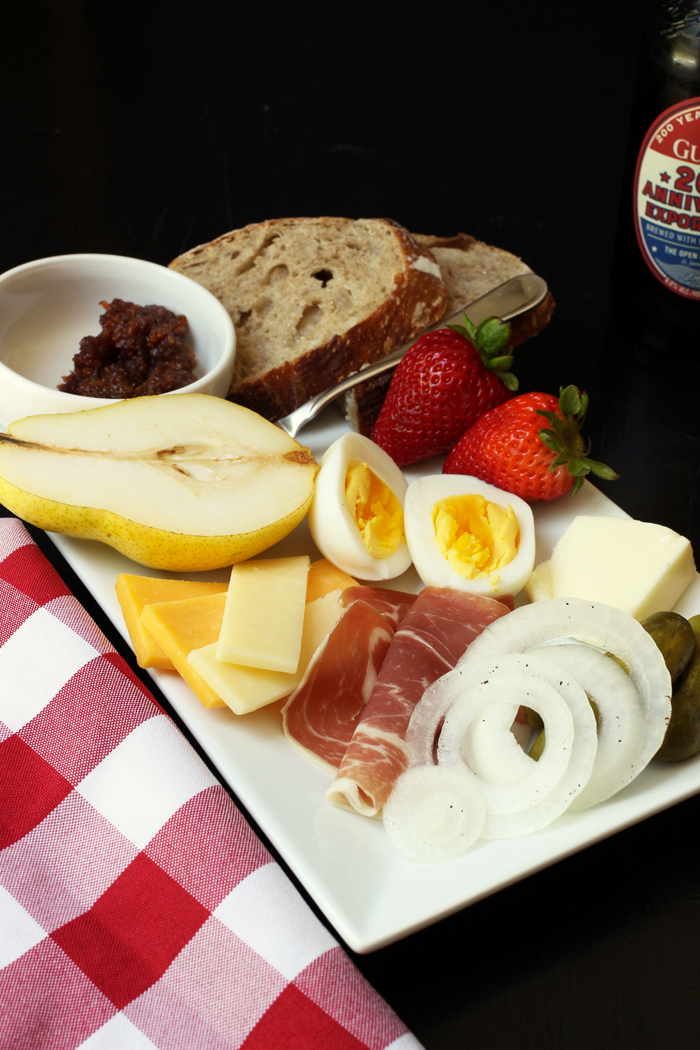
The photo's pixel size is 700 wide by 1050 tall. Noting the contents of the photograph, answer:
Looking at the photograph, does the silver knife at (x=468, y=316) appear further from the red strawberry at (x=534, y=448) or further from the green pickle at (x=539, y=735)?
the green pickle at (x=539, y=735)

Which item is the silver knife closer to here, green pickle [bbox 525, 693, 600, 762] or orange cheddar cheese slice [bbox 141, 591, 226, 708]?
orange cheddar cheese slice [bbox 141, 591, 226, 708]

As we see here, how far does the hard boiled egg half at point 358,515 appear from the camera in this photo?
1.79 meters

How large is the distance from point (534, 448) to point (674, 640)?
591 mm

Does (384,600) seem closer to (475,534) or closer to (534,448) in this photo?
(475,534)

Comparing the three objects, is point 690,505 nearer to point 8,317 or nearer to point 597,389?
point 597,389

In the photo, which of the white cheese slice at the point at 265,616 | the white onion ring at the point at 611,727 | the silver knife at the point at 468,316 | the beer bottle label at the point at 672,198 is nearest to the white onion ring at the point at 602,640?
the white onion ring at the point at 611,727

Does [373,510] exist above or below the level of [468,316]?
below

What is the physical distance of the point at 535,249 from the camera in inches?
121

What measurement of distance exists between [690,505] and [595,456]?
27 centimetres

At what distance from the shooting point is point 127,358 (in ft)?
7.30

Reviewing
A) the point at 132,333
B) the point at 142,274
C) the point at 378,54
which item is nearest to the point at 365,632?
the point at 132,333

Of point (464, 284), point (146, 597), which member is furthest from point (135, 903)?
point (464, 284)

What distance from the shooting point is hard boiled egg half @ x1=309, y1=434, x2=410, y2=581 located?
5.88ft

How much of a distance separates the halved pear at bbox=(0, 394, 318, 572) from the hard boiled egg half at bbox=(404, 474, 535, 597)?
24 centimetres
